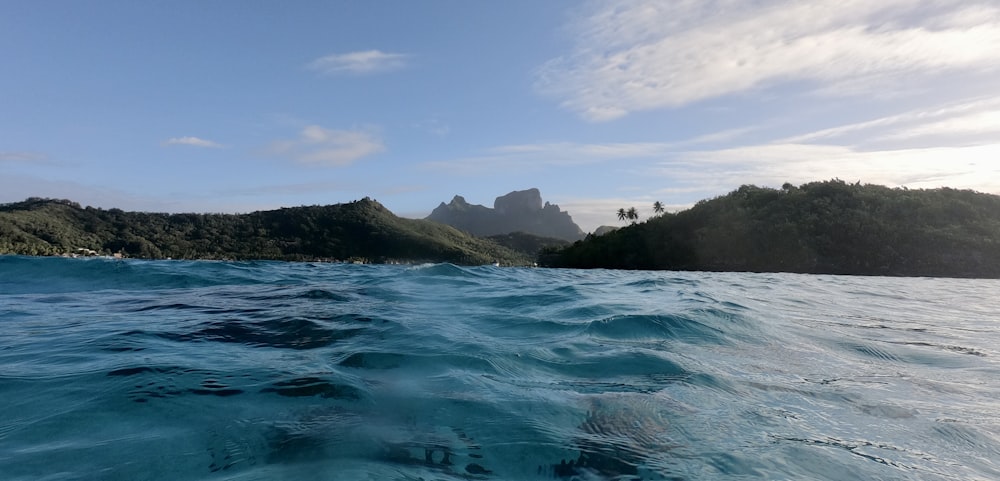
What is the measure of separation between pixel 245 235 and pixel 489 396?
3975 inches

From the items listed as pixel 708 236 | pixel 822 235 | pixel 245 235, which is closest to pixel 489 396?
pixel 822 235

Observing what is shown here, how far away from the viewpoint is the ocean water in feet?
10.6

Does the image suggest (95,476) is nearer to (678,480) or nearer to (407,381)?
(407,381)

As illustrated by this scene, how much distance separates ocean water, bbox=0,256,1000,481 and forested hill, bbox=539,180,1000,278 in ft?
164

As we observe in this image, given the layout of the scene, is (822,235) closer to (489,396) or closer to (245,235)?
(489,396)

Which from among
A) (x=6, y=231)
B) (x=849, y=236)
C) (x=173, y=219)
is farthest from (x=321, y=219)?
(x=849, y=236)

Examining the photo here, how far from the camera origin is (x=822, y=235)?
55.5 m

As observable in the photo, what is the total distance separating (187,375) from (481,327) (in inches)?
172

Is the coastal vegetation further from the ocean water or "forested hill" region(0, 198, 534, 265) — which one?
the ocean water

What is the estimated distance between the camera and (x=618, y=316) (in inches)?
355

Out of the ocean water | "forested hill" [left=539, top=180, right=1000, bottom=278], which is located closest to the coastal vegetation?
"forested hill" [left=539, top=180, right=1000, bottom=278]

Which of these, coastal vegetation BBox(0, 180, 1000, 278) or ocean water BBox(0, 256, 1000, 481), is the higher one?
coastal vegetation BBox(0, 180, 1000, 278)

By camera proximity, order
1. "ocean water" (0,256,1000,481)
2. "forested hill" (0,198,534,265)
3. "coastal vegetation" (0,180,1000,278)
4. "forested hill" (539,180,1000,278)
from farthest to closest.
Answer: "forested hill" (0,198,534,265), "coastal vegetation" (0,180,1000,278), "forested hill" (539,180,1000,278), "ocean water" (0,256,1000,481)

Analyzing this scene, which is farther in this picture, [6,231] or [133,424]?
[6,231]
